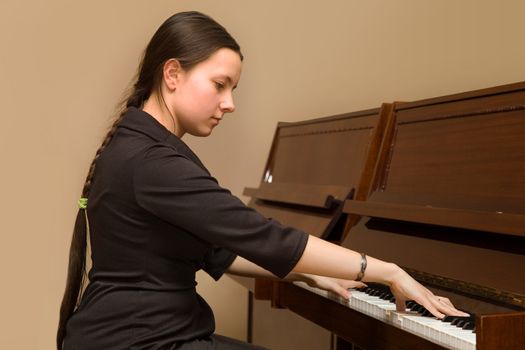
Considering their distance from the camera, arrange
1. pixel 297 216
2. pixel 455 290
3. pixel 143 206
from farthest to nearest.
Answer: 1. pixel 297 216
2. pixel 455 290
3. pixel 143 206

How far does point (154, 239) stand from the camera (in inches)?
64.8

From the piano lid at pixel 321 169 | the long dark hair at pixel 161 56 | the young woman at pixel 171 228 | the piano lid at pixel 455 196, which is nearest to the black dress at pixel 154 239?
the young woman at pixel 171 228

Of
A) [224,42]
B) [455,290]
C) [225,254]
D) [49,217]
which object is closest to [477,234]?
[455,290]

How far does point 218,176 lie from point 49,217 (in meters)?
0.90

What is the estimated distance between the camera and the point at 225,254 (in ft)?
6.61

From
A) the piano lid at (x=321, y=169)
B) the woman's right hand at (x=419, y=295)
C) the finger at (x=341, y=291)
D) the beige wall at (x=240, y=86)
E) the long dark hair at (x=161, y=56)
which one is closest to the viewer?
the woman's right hand at (x=419, y=295)

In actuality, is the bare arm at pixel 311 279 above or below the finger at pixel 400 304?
above

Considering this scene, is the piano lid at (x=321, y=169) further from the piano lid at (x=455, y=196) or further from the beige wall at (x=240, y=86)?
the beige wall at (x=240, y=86)

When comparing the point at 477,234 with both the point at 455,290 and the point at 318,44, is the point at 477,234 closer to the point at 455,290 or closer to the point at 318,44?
the point at 455,290

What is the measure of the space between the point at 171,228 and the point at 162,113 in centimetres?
29

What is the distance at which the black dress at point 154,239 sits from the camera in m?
1.56

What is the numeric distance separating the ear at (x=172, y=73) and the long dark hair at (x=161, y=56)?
1 cm

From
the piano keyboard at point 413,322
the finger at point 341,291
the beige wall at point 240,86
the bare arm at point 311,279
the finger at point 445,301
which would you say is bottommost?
the piano keyboard at point 413,322

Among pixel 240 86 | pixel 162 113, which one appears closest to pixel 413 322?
pixel 162 113
